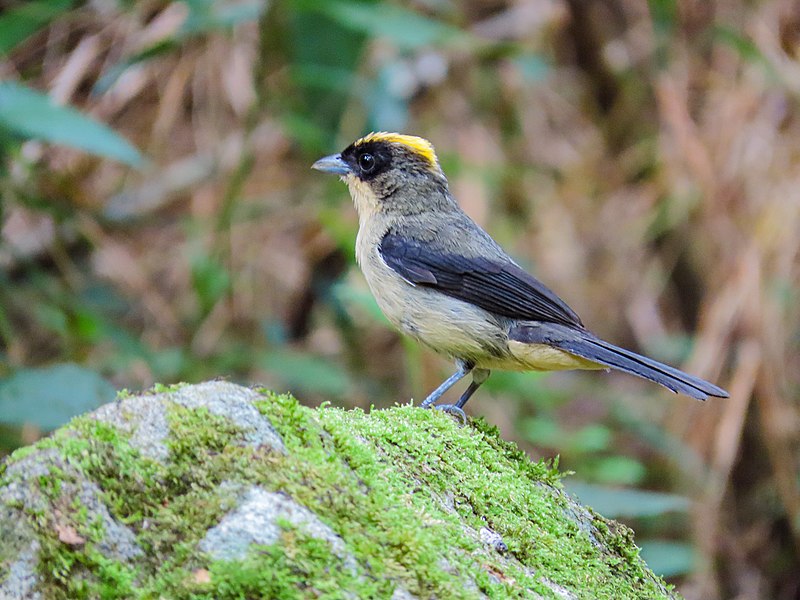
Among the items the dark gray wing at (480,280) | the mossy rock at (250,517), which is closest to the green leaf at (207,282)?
the dark gray wing at (480,280)

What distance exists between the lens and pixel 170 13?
7246mm

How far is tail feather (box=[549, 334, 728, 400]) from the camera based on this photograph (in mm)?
3555

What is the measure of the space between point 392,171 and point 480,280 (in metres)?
1.01

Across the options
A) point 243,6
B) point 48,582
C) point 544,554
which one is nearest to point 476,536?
point 544,554

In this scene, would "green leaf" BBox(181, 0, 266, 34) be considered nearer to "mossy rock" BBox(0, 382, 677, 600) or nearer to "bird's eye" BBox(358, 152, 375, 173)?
"bird's eye" BBox(358, 152, 375, 173)

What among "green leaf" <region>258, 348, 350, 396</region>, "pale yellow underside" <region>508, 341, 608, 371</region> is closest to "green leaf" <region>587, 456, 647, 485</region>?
"pale yellow underside" <region>508, 341, 608, 371</region>

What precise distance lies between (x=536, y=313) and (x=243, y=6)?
3044mm

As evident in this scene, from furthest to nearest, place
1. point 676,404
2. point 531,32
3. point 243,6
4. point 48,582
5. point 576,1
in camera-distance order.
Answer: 1. point 576,1
2. point 531,32
3. point 676,404
4. point 243,6
5. point 48,582

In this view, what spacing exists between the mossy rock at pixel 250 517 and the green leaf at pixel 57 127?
2.45m

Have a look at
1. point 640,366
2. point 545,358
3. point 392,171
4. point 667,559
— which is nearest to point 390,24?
point 392,171

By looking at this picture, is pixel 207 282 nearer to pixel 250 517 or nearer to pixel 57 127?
pixel 57 127

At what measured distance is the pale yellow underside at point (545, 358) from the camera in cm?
417

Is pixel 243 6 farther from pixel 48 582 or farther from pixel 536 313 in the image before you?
pixel 48 582

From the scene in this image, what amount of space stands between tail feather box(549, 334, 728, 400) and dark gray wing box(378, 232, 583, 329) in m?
0.23
